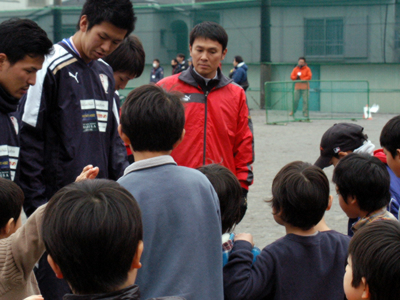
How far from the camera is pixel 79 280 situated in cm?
164

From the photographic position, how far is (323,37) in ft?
72.3

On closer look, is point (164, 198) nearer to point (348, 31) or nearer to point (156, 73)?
point (156, 73)

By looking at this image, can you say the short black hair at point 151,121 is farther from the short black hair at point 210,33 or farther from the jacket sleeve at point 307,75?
the jacket sleeve at point 307,75

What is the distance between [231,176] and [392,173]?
4.54 ft

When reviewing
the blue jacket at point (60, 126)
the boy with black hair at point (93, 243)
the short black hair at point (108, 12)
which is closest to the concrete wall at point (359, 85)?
the short black hair at point (108, 12)

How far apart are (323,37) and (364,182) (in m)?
20.0

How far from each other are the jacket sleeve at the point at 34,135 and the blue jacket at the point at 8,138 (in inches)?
3.9

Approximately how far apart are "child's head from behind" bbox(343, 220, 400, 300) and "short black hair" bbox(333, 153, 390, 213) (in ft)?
3.56

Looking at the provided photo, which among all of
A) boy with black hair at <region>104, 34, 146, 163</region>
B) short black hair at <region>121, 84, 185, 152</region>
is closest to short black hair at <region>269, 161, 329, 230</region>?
short black hair at <region>121, 84, 185, 152</region>

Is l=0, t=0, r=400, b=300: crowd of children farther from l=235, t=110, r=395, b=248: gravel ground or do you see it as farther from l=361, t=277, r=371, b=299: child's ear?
l=235, t=110, r=395, b=248: gravel ground

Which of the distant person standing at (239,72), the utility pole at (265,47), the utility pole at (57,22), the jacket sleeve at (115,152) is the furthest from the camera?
the utility pole at (57,22)

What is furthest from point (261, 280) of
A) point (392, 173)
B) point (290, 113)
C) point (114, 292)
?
Result: point (290, 113)

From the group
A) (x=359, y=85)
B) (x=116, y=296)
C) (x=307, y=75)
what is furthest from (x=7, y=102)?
(x=359, y=85)

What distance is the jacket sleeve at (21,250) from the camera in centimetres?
221
